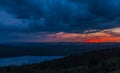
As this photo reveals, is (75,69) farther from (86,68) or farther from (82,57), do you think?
(82,57)

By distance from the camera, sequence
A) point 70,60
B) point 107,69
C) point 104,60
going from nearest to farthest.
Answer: point 107,69 < point 104,60 < point 70,60

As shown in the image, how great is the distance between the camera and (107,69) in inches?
1048

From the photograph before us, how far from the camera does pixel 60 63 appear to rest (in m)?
34.0

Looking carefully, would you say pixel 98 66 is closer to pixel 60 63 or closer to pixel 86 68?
pixel 86 68

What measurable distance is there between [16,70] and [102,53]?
10.5 m

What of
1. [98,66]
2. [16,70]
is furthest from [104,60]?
[16,70]

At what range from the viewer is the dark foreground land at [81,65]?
27108 millimetres

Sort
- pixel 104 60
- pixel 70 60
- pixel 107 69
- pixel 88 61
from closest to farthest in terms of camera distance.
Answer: pixel 107 69
pixel 104 60
pixel 88 61
pixel 70 60

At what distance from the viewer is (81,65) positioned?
101 feet

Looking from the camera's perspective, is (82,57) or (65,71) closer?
(65,71)

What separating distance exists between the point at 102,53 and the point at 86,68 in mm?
7160

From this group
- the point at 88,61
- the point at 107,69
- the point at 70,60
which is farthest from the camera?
the point at 70,60

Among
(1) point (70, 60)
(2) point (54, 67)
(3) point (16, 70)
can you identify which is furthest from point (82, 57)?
(3) point (16, 70)

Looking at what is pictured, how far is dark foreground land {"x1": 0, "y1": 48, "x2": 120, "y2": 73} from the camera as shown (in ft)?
88.9
